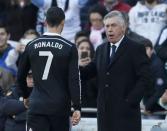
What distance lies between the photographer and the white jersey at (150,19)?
11.8m

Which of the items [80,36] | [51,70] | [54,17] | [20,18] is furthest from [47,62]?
[20,18]

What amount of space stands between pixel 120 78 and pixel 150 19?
3.79m

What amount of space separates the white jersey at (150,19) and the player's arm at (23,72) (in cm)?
401

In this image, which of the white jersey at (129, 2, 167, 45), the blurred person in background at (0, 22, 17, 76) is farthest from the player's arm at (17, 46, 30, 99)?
the white jersey at (129, 2, 167, 45)

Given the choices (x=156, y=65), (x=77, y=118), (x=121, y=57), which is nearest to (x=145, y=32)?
(x=156, y=65)

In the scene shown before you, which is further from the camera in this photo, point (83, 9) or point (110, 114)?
point (83, 9)

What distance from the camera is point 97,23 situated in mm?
12086

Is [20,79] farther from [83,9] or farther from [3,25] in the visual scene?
[83,9]

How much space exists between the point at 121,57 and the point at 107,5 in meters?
4.20

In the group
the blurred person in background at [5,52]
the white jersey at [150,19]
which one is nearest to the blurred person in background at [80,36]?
the white jersey at [150,19]

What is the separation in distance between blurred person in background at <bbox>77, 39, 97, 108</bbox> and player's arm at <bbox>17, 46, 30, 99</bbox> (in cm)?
117

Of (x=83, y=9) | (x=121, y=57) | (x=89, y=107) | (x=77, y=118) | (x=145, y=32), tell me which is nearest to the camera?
(x=77, y=118)

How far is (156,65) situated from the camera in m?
10.6

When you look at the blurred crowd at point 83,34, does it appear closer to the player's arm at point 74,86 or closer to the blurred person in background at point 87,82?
the blurred person in background at point 87,82
